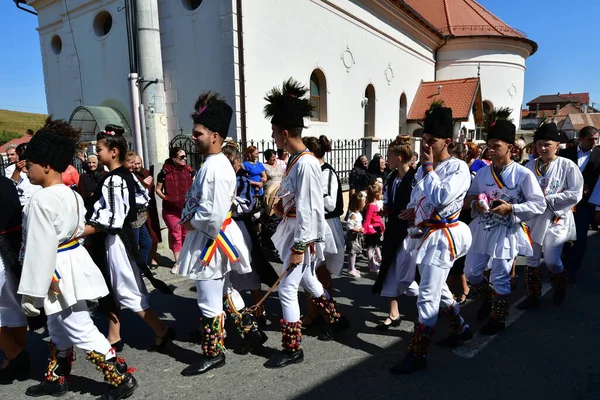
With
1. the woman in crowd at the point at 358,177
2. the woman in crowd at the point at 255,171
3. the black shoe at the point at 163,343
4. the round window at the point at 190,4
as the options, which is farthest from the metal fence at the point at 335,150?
the black shoe at the point at 163,343

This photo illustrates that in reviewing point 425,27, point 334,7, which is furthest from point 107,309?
point 425,27

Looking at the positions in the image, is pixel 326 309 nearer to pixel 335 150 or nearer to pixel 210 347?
pixel 210 347

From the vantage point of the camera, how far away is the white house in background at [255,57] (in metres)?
10.8

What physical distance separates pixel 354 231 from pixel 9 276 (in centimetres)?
436

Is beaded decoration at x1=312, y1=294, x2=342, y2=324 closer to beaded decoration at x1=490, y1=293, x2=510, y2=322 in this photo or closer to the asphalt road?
the asphalt road

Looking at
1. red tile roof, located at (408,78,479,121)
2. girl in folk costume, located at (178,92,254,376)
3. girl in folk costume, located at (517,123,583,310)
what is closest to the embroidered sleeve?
girl in folk costume, located at (178,92,254,376)

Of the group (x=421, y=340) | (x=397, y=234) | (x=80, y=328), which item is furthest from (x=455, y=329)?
(x=80, y=328)

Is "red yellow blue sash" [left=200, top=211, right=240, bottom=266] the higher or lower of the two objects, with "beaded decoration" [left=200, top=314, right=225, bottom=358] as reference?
higher

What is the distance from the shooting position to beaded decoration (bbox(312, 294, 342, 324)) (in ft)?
12.2

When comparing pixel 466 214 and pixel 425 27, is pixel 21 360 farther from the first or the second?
pixel 425 27

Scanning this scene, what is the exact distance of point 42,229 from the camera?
2527mm

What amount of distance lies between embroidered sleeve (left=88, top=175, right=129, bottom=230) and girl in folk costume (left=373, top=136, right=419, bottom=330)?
255cm

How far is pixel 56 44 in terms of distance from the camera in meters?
15.5

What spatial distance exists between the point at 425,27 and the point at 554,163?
1883 cm
